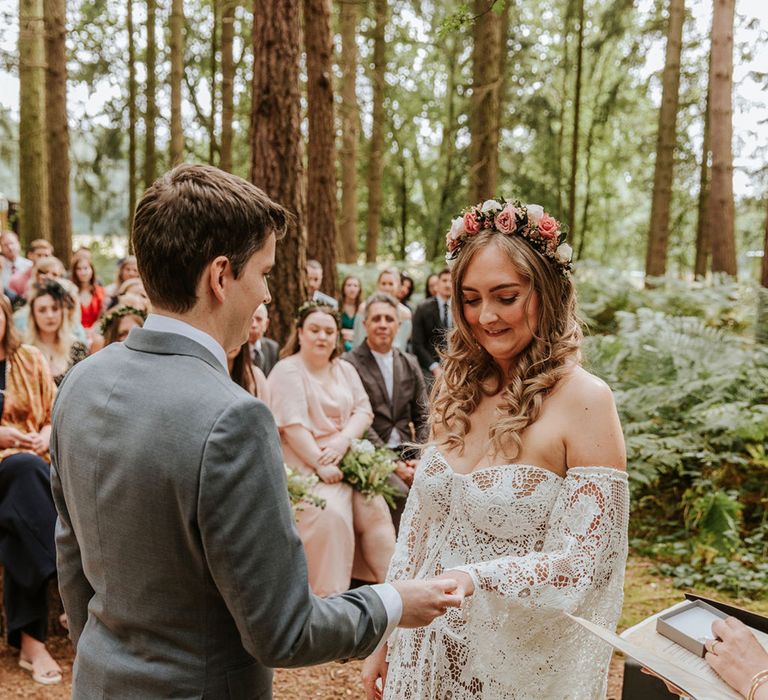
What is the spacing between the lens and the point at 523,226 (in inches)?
90.9

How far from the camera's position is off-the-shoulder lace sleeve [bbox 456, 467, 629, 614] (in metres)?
2.00

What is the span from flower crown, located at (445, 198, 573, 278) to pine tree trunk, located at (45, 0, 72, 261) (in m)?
10.7

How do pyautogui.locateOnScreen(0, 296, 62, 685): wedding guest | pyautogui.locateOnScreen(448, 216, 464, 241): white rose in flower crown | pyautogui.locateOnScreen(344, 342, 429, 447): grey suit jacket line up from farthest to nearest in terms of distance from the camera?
pyautogui.locateOnScreen(344, 342, 429, 447): grey suit jacket
pyautogui.locateOnScreen(0, 296, 62, 685): wedding guest
pyautogui.locateOnScreen(448, 216, 464, 241): white rose in flower crown

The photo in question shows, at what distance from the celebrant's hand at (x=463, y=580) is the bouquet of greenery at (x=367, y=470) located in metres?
3.30

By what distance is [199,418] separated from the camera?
139 cm

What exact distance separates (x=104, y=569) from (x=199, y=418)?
1.45ft

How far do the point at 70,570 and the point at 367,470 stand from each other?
12.0 ft

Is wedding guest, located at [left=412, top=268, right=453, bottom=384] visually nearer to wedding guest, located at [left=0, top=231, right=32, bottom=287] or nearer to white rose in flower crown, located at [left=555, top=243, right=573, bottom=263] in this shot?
wedding guest, located at [left=0, top=231, right=32, bottom=287]

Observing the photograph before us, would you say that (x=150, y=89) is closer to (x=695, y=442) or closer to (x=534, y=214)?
(x=695, y=442)

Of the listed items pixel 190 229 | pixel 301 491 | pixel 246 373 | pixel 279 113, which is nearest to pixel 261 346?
pixel 246 373

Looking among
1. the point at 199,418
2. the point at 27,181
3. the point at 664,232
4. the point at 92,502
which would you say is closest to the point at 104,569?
the point at 92,502

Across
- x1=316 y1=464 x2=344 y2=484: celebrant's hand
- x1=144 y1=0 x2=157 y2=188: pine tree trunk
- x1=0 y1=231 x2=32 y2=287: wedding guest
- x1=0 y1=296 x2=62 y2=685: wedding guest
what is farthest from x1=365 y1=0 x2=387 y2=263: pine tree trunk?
x1=0 y1=296 x2=62 y2=685: wedding guest

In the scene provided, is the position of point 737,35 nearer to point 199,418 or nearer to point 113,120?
point 113,120

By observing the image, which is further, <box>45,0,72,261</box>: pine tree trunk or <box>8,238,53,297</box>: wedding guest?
<box>45,0,72,261</box>: pine tree trunk
